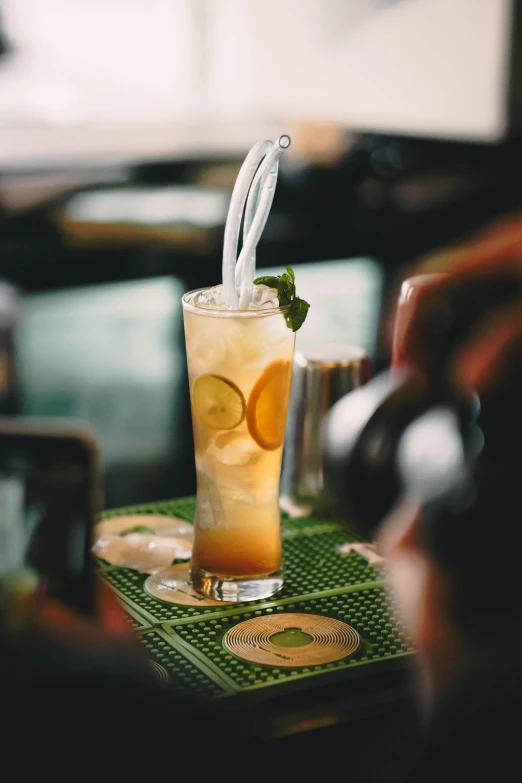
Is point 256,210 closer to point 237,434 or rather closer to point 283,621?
point 237,434

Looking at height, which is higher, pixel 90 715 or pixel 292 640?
pixel 90 715

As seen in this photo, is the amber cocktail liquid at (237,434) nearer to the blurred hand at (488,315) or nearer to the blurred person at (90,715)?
the blurred hand at (488,315)

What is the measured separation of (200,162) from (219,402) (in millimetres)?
4201

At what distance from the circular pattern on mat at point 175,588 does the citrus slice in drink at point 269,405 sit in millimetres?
182

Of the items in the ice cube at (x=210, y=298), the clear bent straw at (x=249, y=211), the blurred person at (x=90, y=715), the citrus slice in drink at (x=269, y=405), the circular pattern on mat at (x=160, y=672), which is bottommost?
the circular pattern on mat at (x=160, y=672)

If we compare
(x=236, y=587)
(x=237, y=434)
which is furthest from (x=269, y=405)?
(x=236, y=587)

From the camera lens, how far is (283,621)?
41.7 inches

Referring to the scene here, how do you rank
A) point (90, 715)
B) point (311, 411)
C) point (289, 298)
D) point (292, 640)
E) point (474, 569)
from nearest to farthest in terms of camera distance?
point (90, 715) → point (474, 569) → point (292, 640) → point (289, 298) → point (311, 411)

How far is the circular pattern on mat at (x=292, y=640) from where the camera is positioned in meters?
0.97

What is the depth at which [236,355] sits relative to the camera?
1106 mm

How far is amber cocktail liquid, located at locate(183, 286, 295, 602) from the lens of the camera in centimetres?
111

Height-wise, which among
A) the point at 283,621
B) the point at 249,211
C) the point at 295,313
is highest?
the point at 249,211

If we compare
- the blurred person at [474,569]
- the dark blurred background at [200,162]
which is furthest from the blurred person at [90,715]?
the dark blurred background at [200,162]

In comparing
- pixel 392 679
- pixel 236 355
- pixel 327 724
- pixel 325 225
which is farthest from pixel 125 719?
pixel 325 225
